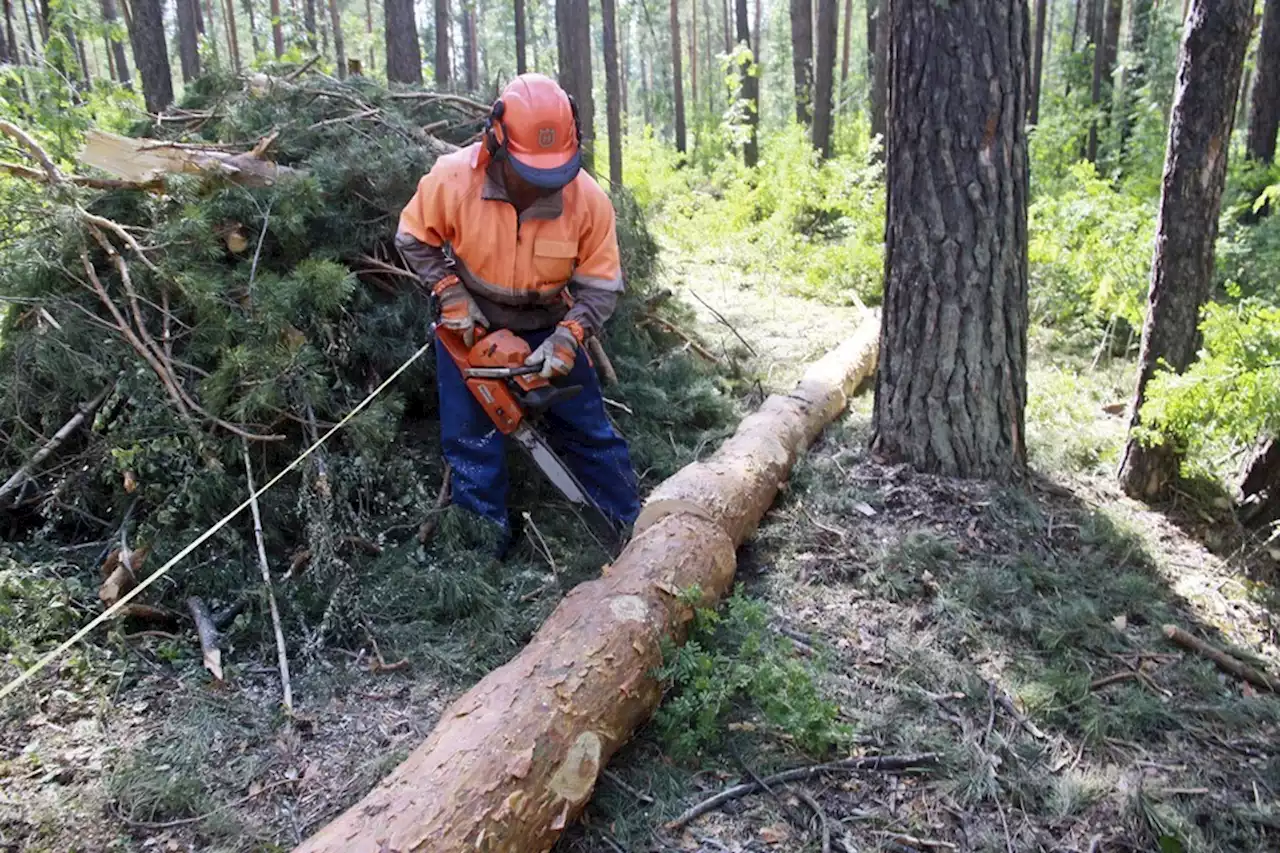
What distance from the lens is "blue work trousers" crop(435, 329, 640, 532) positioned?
12.9 feet

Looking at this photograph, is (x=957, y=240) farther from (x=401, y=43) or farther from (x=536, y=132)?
(x=401, y=43)

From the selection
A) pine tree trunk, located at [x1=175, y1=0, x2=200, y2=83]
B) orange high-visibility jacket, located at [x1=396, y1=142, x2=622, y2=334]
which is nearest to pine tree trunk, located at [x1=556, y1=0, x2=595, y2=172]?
orange high-visibility jacket, located at [x1=396, y1=142, x2=622, y2=334]

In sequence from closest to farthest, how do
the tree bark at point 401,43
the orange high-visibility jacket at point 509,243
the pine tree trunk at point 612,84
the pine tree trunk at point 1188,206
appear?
the orange high-visibility jacket at point 509,243
the pine tree trunk at point 1188,206
the tree bark at point 401,43
the pine tree trunk at point 612,84

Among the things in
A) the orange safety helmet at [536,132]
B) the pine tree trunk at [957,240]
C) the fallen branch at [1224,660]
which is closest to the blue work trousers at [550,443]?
the orange safety helmet at [536,132]

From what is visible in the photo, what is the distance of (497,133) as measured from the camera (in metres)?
3.45

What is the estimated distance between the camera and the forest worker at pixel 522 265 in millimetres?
3451

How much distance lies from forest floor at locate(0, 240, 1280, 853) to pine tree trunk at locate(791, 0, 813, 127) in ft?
45.1

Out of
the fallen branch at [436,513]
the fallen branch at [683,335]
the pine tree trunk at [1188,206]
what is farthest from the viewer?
the fallen branch at [683,335]

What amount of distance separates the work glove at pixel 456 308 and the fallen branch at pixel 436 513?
0.75 meters

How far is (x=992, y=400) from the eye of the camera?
4.15 m

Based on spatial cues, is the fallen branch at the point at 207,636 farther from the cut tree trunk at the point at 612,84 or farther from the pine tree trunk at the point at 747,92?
the pine tree trunk at the point at 747,92

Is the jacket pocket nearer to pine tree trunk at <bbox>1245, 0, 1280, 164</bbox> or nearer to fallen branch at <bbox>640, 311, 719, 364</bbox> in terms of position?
fallen branch at <bbox>640, 311, 719, 364</bbox>

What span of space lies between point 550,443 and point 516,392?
565 mm

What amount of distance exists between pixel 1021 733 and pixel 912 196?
2.50 metres
